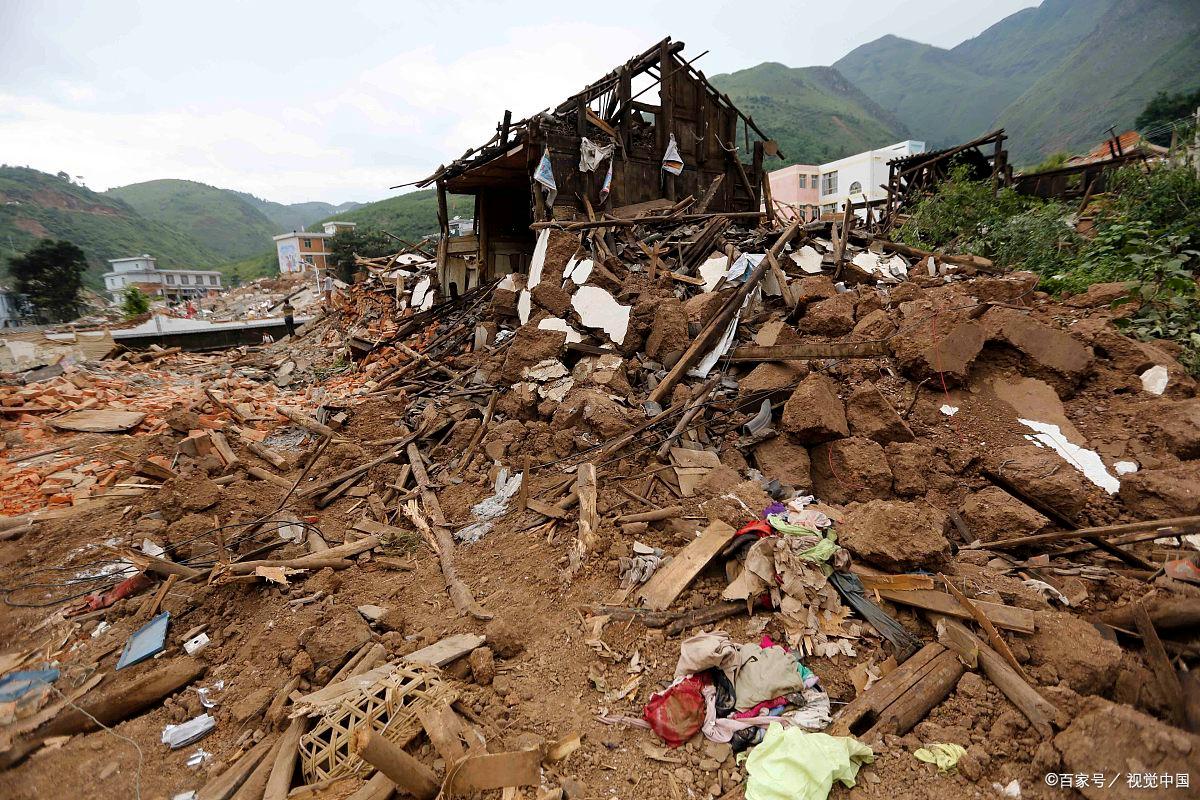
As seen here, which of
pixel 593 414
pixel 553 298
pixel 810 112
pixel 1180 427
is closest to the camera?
pixel 1180 427

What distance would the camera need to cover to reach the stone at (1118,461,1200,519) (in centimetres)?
339

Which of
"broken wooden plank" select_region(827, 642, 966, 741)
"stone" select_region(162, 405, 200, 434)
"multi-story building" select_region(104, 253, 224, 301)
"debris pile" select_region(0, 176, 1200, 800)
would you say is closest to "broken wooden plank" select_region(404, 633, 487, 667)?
"debris pile" select_region(0, 176, 1200, 800)

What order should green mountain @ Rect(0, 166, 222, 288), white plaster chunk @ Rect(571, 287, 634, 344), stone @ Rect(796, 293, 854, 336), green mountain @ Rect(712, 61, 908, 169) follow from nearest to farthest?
stone @ Rect(796, 293, 854, 336) < white plaster chunk @ Rect(571, 287, 634, 344) < green mountain @ Rect(0, 166, 222, 288) < green mountain @ Rect(712, 61, 908, 169)

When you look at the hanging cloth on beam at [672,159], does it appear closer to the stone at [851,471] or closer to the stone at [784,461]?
the stone at [784,461]

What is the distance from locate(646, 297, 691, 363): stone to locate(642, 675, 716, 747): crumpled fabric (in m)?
3.96

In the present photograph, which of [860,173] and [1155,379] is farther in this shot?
[860,173]

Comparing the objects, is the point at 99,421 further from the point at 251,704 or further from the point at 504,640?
the point at 504,640

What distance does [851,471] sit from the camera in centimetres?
432

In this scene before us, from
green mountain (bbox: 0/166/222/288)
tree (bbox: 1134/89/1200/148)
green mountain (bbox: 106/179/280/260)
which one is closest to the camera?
tree (bbox: 1134/89/1200/148)

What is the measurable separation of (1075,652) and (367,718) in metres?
3.80

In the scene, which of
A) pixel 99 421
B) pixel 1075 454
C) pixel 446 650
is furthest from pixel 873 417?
pixel 99 421

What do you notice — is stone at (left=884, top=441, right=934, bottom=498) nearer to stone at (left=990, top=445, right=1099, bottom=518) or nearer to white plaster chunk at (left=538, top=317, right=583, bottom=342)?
stone at (left=990, top=445, right=1099, bottom=518)

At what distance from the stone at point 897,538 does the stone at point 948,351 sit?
1866mm

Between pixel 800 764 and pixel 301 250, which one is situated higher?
pixel 301 250
